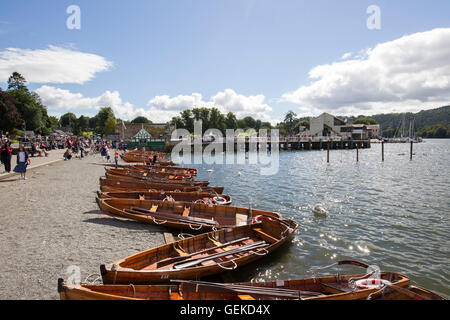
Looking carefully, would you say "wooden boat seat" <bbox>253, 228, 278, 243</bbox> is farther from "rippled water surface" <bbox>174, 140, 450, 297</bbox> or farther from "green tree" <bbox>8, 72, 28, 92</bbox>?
"green tree" <bbox>8, 72, 28, 92</bbox>

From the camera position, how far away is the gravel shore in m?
7.18

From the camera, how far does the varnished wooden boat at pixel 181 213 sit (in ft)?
41.2

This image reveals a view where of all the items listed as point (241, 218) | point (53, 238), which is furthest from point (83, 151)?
point (241, 218)

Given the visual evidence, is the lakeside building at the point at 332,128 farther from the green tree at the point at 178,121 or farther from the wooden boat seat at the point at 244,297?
the wooden boat seat at the point at 244,297

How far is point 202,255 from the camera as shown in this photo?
30.2ft

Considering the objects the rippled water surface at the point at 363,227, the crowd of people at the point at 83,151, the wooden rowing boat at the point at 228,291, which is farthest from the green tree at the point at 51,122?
the wooden rowing boat at the point at 228,291

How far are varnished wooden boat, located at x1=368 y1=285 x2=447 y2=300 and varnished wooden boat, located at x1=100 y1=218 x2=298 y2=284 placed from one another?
155 inches

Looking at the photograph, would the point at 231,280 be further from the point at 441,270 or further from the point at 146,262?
the point at 441,270

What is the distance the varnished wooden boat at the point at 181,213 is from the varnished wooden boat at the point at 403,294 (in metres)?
6.64

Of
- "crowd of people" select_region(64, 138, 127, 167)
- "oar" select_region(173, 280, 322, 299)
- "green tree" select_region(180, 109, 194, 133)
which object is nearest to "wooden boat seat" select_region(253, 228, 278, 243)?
"oar" select_region(173, 280, 322, 299)
